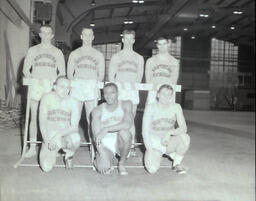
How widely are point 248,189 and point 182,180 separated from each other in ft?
1.44

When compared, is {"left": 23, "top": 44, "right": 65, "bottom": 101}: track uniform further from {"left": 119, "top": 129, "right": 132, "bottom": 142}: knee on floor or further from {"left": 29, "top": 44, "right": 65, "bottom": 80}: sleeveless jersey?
{"left": 119, "top": 129, "right": 132, "bottom": 142}: knee on floor

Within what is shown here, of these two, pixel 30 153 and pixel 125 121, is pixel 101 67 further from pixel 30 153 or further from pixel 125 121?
pixel 30 153

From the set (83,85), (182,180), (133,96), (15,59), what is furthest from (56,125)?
(15,59)

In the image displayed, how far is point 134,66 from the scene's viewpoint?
273 cm

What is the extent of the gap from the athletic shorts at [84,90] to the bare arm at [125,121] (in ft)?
1.02

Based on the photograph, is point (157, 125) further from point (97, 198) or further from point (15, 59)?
point (15, 59)

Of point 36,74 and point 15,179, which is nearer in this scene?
point 15,179

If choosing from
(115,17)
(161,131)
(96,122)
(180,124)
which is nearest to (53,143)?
(96,122)

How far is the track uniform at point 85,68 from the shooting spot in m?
2.65

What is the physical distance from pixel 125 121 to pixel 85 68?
0.57m

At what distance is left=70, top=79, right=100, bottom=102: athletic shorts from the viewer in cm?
258

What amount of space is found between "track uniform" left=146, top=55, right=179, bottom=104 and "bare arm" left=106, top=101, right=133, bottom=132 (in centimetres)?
34

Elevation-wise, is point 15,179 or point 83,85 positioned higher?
point 83,85

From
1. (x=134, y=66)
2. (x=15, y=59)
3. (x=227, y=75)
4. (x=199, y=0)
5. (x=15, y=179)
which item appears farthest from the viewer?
(x=227, y=75)
